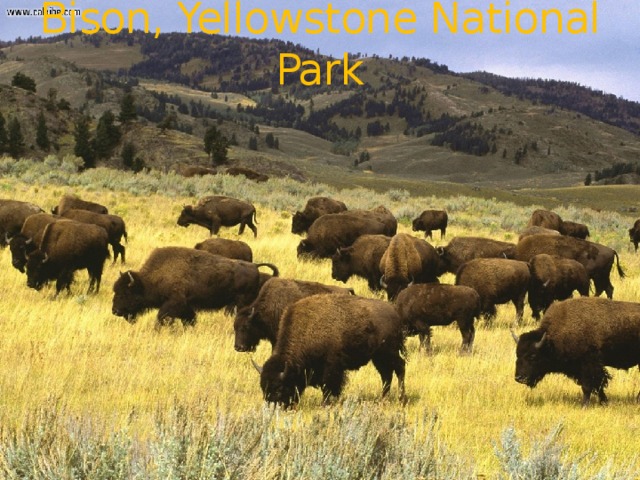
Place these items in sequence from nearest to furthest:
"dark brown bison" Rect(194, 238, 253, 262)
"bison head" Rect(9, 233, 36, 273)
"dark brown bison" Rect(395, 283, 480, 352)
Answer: "dark brown bison" Rect(395, 283, 480, 352), "bison head" Rect(9, 233, 36, 273), "dark brown bison" Rect(194, 238, 253, 262)

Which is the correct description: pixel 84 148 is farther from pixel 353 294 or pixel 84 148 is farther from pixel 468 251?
pixel 353 294

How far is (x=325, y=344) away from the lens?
652cm

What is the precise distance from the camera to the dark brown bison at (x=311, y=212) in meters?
21.6

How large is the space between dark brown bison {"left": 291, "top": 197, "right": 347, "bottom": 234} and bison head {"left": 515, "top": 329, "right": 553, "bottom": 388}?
14287 millimetres

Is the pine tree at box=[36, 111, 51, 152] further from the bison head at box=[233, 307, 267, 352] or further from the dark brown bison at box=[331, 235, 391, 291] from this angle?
the bison head at box=[233, 307, 267, 352]

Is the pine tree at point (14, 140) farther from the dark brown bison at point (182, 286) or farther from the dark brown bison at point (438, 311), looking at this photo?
the dark brown bison at point (438, 311)

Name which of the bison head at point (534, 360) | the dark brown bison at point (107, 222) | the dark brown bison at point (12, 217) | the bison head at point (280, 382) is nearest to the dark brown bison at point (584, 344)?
the bison head at point (534, 360)

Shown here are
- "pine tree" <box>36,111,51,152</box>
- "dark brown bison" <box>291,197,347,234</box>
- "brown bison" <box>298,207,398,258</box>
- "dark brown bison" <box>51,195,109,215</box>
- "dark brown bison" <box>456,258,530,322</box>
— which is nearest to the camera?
"dark brown bison" <box>456,258,530,322</box>

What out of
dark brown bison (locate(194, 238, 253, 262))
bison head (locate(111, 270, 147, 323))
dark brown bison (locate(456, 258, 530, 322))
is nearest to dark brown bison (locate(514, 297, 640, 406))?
dark brown bison (locate(456, 258, 530, 322))

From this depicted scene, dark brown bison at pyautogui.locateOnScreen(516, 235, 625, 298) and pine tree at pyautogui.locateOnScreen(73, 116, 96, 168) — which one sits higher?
pine tree at pyautogui.locateOnScreen(73, 116, 96, 168)

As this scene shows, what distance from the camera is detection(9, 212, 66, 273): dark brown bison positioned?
12.4 metres

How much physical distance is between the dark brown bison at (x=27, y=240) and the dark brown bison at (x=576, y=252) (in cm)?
991

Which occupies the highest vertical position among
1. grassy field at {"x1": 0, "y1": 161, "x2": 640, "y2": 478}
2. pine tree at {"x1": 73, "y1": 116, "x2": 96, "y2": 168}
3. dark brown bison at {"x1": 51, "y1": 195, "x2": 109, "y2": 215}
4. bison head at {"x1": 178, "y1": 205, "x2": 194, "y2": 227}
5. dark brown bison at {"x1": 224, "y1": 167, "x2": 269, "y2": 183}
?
pine tree at {"x1": 73, "y1": 116, "x2": 96, "y2": 168}

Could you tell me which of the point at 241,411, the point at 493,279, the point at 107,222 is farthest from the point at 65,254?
the point at 493,279
